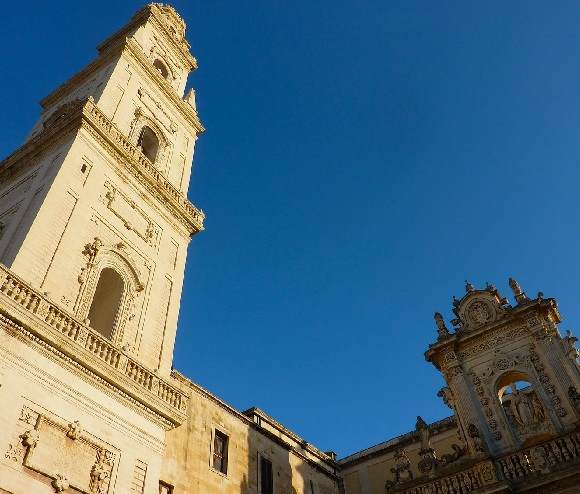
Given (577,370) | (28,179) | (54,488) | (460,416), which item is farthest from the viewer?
(460,416)

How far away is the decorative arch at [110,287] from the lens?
15397mm

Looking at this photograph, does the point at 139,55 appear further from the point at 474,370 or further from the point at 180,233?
the point at 474,370

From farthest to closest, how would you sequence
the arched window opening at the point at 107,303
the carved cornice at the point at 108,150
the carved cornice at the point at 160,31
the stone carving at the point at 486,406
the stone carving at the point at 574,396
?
the carved cornice at the point at 160,31
the stone carving at the point at 486,406
the stone carving at the point at 574,396
the carved cornice at the point at 108,150
the arched window opening at the point at 107,303

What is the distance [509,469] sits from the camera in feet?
60.1

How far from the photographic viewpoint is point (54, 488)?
36.3ft

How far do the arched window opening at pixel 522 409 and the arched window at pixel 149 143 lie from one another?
16.9m

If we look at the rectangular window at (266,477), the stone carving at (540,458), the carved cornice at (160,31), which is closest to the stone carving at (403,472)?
the stone carving at (540,458)

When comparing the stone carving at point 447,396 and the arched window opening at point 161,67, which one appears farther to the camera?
the arched window opening at point 161,67

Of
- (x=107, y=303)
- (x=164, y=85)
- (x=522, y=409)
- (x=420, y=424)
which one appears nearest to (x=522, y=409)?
(x=522, y=409)

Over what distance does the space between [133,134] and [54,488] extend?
14.2 m

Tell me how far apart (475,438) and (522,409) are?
2.18 m

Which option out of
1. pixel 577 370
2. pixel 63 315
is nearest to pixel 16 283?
pixel 63 315

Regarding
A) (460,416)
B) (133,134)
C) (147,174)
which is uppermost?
(133,134)

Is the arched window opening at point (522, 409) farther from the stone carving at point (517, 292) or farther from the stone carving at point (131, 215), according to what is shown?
the stone carving at point (131, 215)
